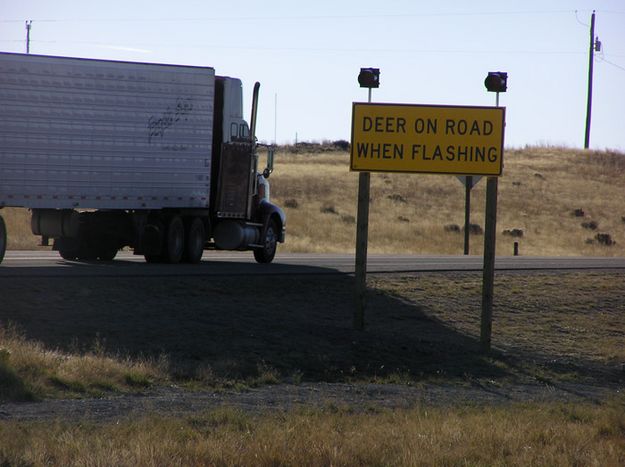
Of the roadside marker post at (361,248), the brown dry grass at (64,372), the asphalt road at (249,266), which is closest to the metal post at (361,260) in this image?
the roadside marker post at (361,248)

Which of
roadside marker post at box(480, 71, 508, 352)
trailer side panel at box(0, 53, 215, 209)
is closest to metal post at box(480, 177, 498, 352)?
roadside marker post at box(480, 71, 508, 352)

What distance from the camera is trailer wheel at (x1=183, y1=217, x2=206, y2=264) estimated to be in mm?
25766

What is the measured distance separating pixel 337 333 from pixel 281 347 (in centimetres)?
187

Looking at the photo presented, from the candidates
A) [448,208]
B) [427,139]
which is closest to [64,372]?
[427,139]

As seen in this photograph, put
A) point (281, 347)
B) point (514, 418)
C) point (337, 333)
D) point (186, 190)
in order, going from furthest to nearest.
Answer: point (186, 190) < point (337, 333) < point (281, 347) < point (514, 418)

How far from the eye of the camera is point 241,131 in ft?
87.0

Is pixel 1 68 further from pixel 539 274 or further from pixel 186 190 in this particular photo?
pixel 539 274

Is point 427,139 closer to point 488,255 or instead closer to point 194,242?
point 488,255

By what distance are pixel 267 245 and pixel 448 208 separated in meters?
42.7

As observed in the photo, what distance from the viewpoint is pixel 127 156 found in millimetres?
23891

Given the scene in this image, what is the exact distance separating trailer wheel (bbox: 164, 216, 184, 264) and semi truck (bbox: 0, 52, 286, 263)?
0.09 ft

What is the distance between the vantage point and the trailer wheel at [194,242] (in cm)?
2577

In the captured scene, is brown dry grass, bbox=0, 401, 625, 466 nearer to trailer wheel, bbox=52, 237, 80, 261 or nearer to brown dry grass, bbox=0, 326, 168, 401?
brown dry grass, bbox=0, 326, 168, 401

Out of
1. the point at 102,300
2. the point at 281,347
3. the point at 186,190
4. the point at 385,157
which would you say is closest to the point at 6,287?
the point at 102,300
